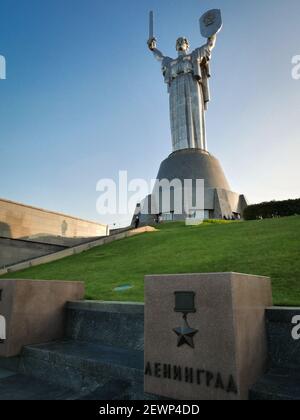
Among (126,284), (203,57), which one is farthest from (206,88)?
(126,284)

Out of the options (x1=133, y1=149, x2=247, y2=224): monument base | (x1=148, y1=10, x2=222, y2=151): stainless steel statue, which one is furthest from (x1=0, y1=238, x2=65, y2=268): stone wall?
(x1=148, y1=10, x2=222, y2=151): stainless steel statue

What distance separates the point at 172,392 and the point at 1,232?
2621cm

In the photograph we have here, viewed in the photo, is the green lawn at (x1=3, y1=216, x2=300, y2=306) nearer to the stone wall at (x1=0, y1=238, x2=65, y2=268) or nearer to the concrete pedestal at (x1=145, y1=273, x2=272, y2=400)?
the concrete pedestal at (x1=145, y1=273, x2=272, y2=400)

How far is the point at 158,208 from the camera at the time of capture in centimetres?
3953

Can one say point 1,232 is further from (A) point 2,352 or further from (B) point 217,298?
(B) point 217,298

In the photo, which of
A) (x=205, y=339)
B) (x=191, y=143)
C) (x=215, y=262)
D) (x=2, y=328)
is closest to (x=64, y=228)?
(x=191, y=143)

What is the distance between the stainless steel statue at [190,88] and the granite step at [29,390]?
39.7 meters

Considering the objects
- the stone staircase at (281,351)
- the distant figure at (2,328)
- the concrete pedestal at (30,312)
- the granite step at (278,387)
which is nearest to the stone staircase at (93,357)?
the concrete pedestal at (30,312)

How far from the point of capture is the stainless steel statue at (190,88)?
4244cm

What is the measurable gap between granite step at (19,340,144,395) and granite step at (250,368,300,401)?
155 centimetres

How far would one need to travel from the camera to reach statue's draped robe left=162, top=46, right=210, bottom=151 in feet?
139

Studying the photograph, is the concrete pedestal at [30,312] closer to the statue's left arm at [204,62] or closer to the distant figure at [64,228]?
the distant figure at [64,228]

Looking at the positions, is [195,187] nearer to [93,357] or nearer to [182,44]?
[182,44]

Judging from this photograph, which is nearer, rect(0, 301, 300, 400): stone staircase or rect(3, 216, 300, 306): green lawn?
rect(0, 301, 300, 400): stone staircase
